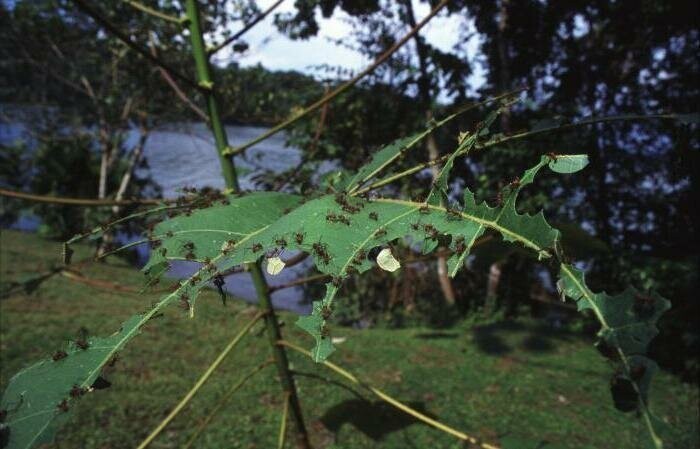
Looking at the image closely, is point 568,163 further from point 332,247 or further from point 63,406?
point 63,406

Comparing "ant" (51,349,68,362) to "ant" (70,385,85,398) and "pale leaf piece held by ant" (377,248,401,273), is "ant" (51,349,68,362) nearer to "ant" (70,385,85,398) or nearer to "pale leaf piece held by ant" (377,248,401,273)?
"ant" (70,385,85,398)

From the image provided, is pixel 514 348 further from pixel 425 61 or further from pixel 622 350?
pixel 622 350

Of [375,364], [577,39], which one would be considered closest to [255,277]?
[375,364]

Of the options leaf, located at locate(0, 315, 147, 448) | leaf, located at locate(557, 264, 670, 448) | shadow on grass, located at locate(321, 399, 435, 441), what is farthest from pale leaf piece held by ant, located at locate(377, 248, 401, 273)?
shadow on grass, located at locate(321, 399, 435, 441)

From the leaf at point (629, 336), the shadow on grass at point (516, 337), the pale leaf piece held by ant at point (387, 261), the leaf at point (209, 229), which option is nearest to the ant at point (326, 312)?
the pale leaf piece held by ant at point (387, 261)

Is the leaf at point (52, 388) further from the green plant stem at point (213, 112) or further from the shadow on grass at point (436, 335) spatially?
the shadow on grass at point (436, 335)

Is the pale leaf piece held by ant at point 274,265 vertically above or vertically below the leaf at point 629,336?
above
